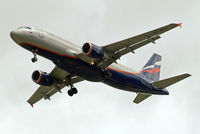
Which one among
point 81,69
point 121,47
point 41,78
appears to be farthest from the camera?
point 41,78

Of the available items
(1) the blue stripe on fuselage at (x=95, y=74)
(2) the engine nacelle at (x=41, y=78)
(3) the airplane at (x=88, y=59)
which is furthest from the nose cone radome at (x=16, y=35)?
(2) the engine nacelle at (x=41, y=78)

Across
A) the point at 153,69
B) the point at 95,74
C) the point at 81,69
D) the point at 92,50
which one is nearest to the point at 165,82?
the point at 153,69

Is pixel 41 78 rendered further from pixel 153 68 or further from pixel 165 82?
pixel 153 68

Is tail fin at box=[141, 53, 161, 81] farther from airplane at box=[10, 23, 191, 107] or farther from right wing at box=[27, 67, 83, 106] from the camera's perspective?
right wing at box=[27, 67, 83, 106]

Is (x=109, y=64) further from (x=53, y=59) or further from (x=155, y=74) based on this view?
(x=155, y=74)

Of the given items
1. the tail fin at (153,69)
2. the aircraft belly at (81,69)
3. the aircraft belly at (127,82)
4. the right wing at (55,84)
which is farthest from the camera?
the tail fin at (153,69)

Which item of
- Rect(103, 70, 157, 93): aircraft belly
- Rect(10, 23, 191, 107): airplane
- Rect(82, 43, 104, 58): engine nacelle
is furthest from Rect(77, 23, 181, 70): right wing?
Rect(103, 70, 157, 93): aircraft belly

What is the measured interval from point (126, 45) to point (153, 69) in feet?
41.7

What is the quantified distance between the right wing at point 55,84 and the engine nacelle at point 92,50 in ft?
23.7

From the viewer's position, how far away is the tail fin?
177ft

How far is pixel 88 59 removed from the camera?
43.1 metres

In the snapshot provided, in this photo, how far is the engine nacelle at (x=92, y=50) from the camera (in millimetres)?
41844

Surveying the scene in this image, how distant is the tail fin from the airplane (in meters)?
3.66

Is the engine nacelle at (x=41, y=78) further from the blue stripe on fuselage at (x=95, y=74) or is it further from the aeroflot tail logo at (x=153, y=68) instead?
the aeroflot tail logo at (x=153, y=68)
